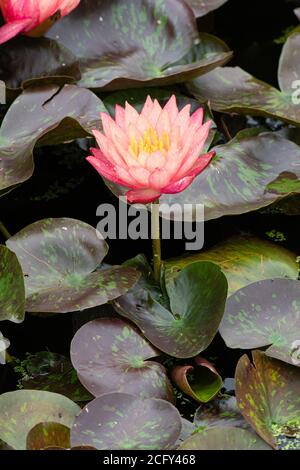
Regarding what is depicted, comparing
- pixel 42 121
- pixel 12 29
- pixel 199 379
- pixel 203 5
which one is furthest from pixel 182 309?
pixel 203 5

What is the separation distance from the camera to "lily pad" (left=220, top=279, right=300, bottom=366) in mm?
1739

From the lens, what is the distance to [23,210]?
2.29 m

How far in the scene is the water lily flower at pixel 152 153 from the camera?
165 centimetres

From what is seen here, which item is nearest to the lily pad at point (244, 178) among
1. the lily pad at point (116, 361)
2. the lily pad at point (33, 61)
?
the lily pad at point (116, 361)

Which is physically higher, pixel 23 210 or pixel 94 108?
pixel 94 108

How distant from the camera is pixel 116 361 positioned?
171 centimetres

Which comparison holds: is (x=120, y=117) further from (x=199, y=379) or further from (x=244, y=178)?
(x=199, y=379)

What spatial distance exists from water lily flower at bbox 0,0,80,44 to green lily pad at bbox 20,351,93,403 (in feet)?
2.45

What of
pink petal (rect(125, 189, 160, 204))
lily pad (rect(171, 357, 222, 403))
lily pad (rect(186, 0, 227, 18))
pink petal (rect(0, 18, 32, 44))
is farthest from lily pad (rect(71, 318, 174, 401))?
lily pad (rect(186, 0, 227, 18))
